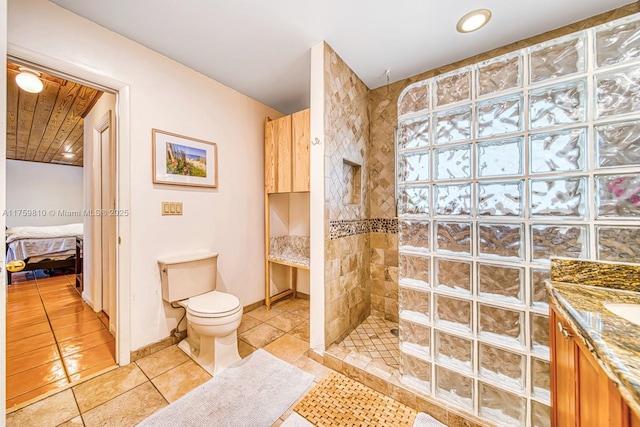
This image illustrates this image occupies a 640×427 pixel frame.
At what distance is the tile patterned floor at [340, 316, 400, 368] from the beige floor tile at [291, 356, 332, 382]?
0.85ft

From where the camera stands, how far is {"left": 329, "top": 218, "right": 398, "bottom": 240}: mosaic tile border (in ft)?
6.25

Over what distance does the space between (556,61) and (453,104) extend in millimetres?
403

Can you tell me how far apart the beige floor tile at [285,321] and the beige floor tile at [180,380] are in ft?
2.50

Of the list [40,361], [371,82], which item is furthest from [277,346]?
[371,82]

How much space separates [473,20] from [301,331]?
9.24 feet

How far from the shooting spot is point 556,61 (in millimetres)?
1002

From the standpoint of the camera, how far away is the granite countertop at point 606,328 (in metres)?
0.45

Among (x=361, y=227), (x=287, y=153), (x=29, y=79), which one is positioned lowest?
(x=361, y=227)

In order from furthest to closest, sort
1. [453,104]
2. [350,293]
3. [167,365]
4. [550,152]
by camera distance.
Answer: [350,293], [167,365], [453,104], [550,152]

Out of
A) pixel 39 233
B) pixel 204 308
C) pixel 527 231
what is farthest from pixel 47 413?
pixel 39 233

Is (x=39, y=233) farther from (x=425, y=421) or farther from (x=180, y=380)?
(x=425, y=421)

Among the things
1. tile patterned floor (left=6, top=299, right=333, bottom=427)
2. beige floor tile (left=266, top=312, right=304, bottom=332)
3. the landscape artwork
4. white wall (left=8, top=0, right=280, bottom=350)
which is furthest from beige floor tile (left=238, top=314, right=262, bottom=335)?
the landscape artwork

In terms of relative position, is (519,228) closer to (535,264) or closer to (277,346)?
(535,264)

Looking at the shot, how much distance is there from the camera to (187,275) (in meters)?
1.90
